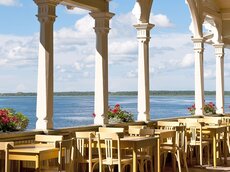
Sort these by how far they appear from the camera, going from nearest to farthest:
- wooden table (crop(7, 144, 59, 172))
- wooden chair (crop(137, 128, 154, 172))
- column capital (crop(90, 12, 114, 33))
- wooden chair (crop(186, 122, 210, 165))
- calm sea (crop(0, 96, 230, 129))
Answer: wooden table (crop(7, 144, 59, 172))
wooden chair (crop(137, 128, 154, 172))
column capital (crop(90, 12, 114, 33))
wooden chair (crop(186, 122, 210, 165))
calm sea (crop(0, 96, 230, 129))

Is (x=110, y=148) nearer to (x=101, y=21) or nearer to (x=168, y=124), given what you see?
(x=168, y=124)

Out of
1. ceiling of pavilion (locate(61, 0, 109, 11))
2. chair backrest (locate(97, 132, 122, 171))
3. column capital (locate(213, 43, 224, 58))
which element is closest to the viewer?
chair backrest (locate(97, 132, 122, 171))

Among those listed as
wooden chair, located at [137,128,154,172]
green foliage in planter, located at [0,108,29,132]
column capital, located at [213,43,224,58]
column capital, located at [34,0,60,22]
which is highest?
column capital, located at [213,43,224,58]

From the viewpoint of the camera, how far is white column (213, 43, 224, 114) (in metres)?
12.7

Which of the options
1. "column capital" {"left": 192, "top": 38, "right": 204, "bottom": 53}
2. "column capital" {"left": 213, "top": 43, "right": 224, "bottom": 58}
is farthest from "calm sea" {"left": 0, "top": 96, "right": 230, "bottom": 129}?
"column capital" {"left": 192, "top": 38, "right": 204, "bottom": 53}

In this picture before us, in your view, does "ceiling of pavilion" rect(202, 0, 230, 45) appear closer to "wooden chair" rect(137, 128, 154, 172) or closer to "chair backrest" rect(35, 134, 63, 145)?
"wooden chair" rect(137, 128, 154, 172)

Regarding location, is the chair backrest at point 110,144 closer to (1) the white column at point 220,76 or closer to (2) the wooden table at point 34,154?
(2) the wooden table at point 34,154

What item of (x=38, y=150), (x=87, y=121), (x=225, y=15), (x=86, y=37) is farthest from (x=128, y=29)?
(x=38, y=150)

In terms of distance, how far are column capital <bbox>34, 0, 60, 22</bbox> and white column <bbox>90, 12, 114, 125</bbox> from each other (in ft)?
4.45

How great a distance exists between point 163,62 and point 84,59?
9.94 meters

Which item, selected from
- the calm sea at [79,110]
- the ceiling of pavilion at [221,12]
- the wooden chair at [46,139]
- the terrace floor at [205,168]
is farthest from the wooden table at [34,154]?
the calm sea at [79,110]

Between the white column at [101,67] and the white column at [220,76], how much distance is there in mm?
5101

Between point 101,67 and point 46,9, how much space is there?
1712 mm

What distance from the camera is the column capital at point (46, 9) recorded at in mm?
6949
